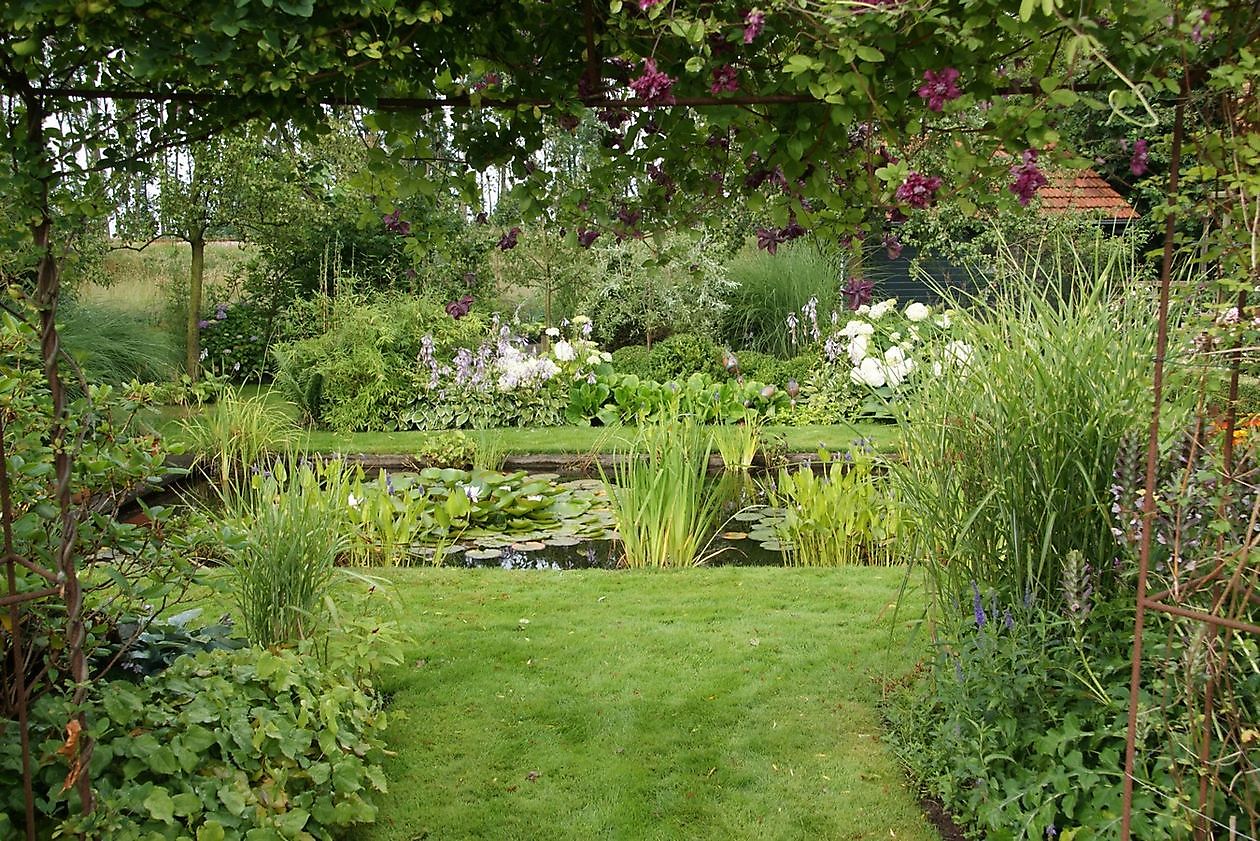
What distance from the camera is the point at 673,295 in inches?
461

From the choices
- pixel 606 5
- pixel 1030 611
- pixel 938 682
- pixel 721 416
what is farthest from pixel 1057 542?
pixel 721 416

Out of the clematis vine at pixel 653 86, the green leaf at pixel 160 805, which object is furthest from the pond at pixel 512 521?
the clematis vine at pixel 653 86

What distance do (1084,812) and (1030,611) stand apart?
0.46 meters

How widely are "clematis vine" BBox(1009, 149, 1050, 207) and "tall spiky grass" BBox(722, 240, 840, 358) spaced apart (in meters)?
9.35

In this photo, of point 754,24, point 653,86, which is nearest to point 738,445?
point 653,86

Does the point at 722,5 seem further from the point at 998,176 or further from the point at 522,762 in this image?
the point at 522,762

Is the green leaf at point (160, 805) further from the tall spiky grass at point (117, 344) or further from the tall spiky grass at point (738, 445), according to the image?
the tall spiky grass at point (117, 344)

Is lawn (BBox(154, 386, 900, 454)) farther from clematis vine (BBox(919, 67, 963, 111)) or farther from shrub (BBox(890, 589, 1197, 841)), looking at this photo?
clematis vine (BBox(919, 67, 963, 111))

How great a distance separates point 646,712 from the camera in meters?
3.07

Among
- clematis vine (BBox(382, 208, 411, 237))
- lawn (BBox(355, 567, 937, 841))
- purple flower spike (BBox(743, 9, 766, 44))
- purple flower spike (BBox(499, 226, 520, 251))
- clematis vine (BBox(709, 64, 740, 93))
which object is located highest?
purple flower spike (BBox(743, 9, 766, 44))

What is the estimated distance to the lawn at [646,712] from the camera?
2.53 meters

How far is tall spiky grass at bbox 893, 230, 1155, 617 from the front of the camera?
2.39 m

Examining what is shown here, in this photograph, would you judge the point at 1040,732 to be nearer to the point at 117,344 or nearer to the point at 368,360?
the point at 368,360

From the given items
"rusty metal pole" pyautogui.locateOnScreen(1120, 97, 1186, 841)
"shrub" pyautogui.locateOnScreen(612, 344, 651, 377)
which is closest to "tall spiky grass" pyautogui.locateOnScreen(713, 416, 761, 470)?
"shrub" pyautogui.locateOnScreen(612, 344, 651, 377)
